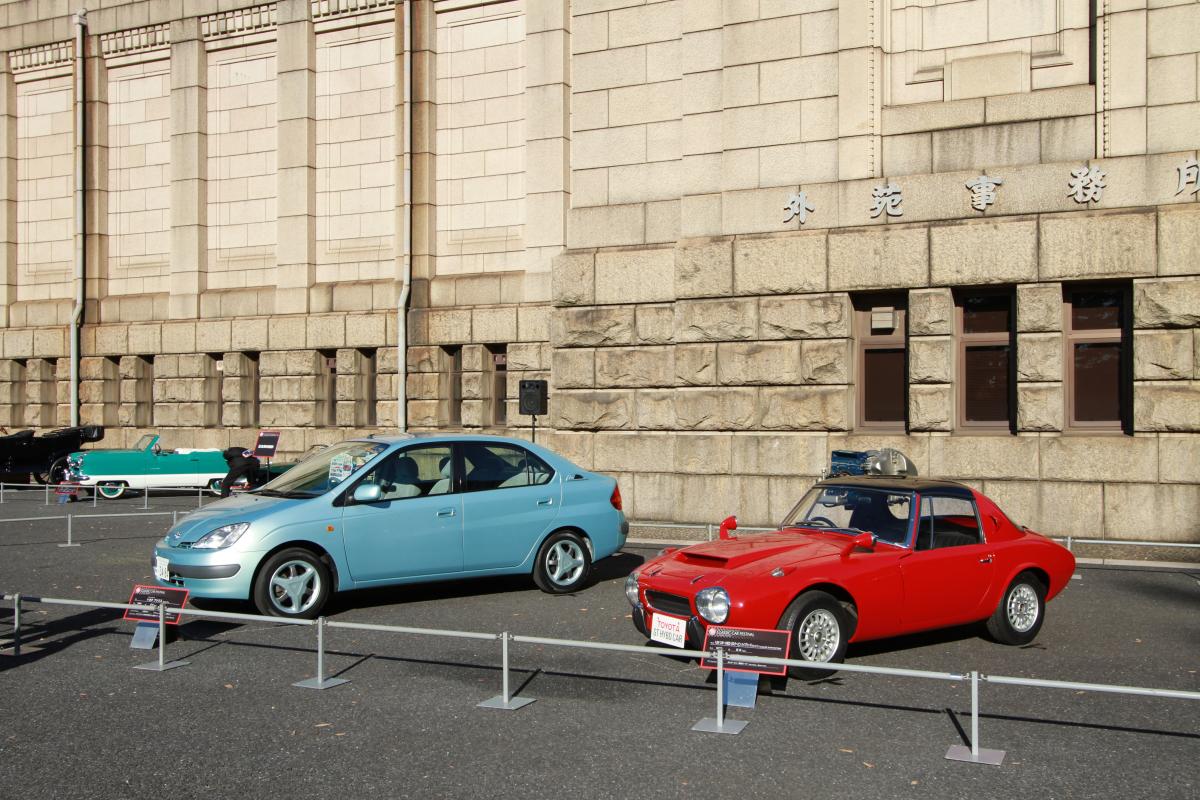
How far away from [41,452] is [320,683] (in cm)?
2014

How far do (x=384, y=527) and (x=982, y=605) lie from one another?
5.15 metres

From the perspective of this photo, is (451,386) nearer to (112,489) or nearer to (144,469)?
(144,469)

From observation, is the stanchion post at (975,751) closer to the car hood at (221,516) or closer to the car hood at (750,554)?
the car hood at (750,554)

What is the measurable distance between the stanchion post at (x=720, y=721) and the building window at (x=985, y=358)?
10897 millimetres

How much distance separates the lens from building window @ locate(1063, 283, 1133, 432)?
1598 cm

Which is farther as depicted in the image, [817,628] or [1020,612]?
[1020,612]

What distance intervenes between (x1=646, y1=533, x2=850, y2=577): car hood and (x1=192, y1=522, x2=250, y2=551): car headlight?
3.60 metres

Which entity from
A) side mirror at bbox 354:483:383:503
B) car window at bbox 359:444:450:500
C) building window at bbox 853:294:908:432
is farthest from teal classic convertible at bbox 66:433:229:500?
side mirror at bbox 354:483:383:503

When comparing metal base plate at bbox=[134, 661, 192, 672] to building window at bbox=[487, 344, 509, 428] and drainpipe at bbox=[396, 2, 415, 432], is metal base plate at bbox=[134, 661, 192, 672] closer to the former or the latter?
building window at bbox=[487, 344, 509, 428]

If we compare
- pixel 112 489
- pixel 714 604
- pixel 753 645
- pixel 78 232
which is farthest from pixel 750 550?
pixel 78 232

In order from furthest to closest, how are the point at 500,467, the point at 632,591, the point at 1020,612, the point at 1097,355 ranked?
the point at 1097,355 → the point at 500,467 → the point at 1020,612 → the point at 632,591

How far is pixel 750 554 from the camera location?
8.34m

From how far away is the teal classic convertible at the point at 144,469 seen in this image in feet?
75.5

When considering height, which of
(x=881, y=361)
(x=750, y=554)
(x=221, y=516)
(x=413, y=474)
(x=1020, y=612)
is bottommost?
(x=1020, y=612)
